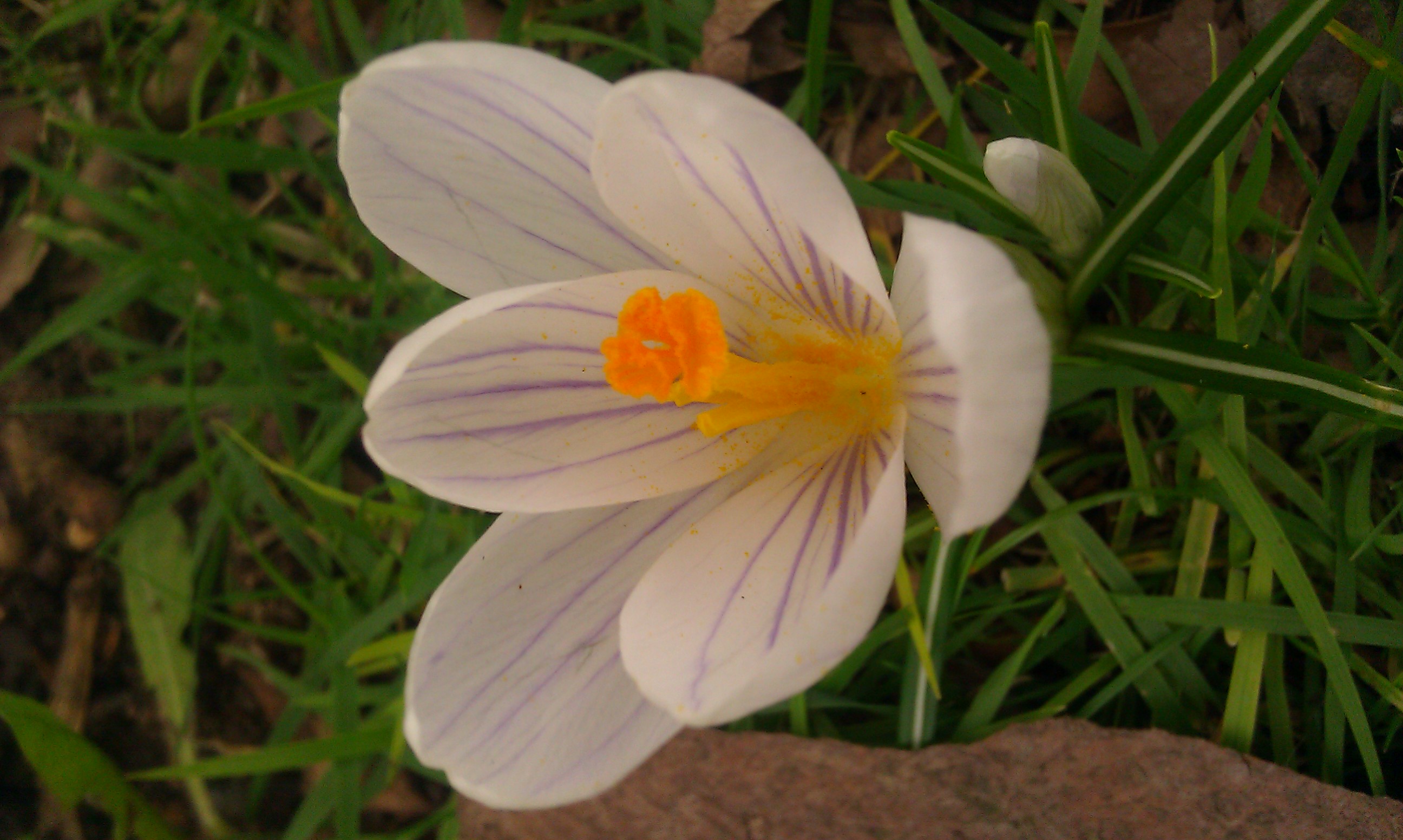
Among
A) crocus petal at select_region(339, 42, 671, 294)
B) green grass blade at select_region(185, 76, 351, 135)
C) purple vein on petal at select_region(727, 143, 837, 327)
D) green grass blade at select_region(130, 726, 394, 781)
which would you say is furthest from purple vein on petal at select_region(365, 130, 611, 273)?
green grass blade at select_region(130, 726, 394, 781)

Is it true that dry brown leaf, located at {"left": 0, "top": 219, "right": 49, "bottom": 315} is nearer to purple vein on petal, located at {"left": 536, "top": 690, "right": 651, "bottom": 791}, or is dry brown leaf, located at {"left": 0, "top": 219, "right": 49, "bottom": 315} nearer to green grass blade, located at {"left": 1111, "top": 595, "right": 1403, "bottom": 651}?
purple vein on petal, located at {"left": 536, "top": 690, "right": 651, "bottom": 791}

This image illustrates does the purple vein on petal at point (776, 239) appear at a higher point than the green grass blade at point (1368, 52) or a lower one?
lower

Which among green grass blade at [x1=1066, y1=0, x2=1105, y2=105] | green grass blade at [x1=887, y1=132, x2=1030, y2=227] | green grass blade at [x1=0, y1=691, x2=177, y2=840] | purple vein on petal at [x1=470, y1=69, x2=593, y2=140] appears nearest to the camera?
purple vein on petal at [x1=470, y1=69, x2=593, y2=140]

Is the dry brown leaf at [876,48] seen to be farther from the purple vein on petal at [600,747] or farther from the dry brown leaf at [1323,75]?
the purple vein on petal at [600,747]

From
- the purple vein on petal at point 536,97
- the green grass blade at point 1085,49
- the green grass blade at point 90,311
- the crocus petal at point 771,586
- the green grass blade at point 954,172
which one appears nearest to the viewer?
the crocus petal at point 771,586

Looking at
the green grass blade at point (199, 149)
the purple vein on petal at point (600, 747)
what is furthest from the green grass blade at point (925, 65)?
the green grass blade at point (199, 149)

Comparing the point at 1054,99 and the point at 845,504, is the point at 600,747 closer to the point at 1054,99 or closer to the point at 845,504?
the point at 845,504

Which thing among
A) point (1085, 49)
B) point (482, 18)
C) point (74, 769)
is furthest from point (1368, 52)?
point (74, 769)
